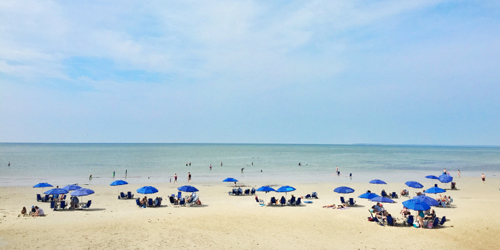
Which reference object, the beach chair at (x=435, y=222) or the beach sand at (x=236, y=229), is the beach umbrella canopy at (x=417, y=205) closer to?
the beach chair at (x=435, y=222)

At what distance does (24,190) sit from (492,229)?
35.5 meters

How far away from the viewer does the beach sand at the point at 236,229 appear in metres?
Answer: 12.4

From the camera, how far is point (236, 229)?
47.9ft

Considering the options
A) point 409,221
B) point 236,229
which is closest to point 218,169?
point 236,229

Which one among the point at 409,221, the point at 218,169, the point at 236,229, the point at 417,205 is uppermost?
the point at 417,205

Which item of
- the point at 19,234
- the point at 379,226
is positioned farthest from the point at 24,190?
the point at 379,226

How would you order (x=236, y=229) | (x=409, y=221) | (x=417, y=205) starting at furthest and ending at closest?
(x=409, y=221) → (x=417, y=205) → (x=236, y=229)

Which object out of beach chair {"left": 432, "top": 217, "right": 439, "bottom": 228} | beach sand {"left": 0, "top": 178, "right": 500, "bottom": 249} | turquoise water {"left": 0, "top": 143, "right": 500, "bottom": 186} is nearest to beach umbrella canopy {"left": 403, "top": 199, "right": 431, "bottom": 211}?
beach chair {"left": 432, "top": 217, "right": 439, "bottom": 228}

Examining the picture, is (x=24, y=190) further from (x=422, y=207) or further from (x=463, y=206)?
(x=463, y=206)

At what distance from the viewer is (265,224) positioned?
51.3 feet

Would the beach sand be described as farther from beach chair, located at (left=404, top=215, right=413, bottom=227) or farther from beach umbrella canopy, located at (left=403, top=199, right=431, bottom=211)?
beach umbrella canopy, located at (left=403, top=199, right=431, bottom=211)

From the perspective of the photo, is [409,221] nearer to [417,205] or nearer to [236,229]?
[417,205]

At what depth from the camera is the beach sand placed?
489 inches

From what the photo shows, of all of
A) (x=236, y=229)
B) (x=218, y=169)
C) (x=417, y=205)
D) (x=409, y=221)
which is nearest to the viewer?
(x=236, y=229)
